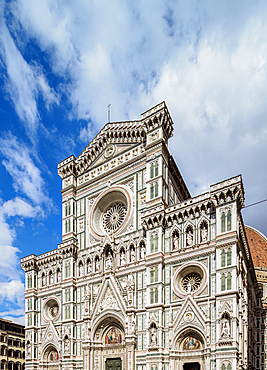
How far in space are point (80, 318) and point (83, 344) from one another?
2506 millimetres

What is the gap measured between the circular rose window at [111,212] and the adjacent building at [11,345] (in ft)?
103

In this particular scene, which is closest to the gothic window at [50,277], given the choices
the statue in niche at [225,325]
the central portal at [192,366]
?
the central portal at [192,366]

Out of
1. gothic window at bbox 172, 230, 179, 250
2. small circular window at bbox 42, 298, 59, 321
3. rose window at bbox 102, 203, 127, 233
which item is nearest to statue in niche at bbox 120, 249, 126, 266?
rose window at bbox 102, 203, 127, 233

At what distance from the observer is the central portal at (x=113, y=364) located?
30.3 m

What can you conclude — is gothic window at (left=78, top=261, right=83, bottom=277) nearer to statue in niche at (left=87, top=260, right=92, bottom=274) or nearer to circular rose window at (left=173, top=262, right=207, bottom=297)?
statue in niche at (left=87, top=260, right=92, bottom=274)

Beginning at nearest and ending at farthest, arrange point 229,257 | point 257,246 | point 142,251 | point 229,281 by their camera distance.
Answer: point 229,281, point 229,257, point 142,251, point 257,246

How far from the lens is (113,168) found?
36.4 meters

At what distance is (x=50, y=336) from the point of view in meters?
35.5

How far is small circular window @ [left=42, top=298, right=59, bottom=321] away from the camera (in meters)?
36.8

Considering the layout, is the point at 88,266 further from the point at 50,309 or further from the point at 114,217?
the point at 50,309

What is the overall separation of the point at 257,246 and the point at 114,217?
42.9m

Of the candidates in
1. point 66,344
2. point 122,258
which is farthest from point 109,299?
point 66,344

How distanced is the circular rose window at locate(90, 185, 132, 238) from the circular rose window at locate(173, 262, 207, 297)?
24.3 ft

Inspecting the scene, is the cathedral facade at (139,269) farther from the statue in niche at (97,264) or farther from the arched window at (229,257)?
the statue in niche at (97,264)
